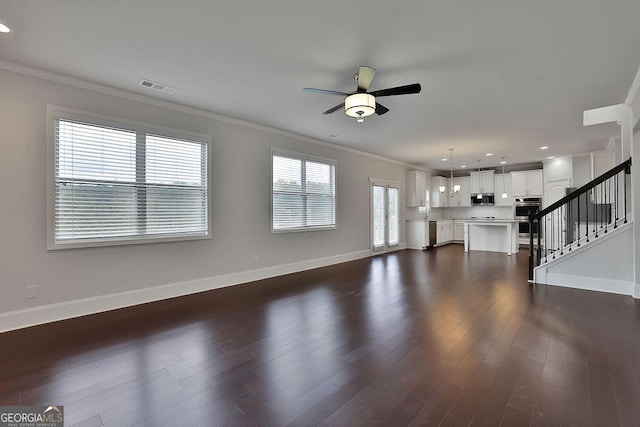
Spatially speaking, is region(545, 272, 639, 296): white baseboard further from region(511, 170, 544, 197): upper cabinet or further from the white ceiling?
region(511, 170, 544, 197): upper cabinet

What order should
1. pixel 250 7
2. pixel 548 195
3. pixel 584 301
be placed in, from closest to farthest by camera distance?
pixel 250 7
pixel 584 301
pixel 548 195

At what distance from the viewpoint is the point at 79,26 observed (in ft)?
Answer: 8.29

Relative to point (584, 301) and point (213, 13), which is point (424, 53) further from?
point (584, 301)

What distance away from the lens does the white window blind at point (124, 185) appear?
3.49 m

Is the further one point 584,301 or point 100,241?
point 584,301

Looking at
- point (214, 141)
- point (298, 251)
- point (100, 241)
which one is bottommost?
point (298, 251)

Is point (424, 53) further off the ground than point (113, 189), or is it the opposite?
point (424, 53)

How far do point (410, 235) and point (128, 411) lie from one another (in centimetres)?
888

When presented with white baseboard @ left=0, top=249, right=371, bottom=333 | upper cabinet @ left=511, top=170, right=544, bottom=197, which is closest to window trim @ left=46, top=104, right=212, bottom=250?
white baseboard @ left=0, top=249, right=371, bottom=333

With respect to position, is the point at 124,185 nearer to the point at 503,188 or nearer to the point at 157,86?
the point at 157,86

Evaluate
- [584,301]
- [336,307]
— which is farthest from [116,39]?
[584,301]

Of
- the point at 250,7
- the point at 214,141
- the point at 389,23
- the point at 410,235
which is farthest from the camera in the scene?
the point at 410,235

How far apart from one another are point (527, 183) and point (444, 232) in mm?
2961

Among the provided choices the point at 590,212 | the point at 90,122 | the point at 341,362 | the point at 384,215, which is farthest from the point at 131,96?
the point at 590,212
